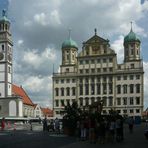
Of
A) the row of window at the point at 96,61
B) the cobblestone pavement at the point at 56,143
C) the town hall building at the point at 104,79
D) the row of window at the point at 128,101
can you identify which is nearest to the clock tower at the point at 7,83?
the town hall building at the point at 104,79

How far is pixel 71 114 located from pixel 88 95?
8453cm

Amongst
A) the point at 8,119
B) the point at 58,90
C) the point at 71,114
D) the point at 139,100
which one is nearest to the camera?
the point at 71,114

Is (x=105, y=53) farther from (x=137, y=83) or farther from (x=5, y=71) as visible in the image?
(x=5, y=71)

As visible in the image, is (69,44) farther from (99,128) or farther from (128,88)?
(99,128)

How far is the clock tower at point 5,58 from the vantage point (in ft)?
331

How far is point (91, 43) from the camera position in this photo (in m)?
119

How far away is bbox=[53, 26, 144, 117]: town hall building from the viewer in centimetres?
11494

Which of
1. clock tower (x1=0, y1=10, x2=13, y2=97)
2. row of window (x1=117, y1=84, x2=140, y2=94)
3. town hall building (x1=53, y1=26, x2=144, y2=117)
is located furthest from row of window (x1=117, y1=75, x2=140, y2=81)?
clock tower (x1=0, y1=10, x2=13, y2=97)

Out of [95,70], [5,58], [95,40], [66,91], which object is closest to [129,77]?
[95,70]

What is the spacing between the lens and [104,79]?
387 feet

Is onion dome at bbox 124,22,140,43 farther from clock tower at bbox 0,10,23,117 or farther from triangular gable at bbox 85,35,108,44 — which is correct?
clock tower at bbox 0,10,23,117

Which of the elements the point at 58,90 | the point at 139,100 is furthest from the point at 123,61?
the point at 58,90

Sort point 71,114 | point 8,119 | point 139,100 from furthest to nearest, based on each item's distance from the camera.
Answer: point 139,100, point 8,119, point 71,114

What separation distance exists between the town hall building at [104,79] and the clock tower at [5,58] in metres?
18.6
